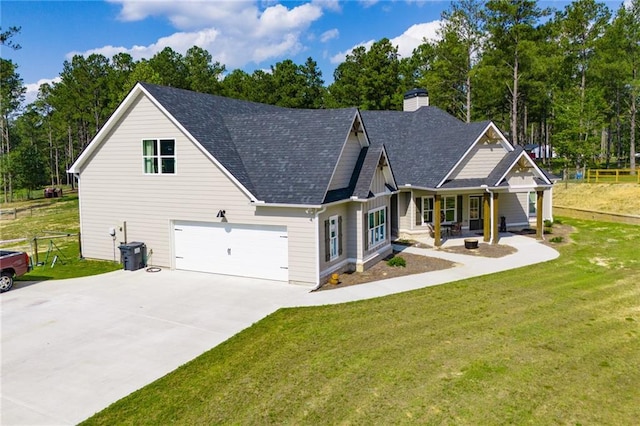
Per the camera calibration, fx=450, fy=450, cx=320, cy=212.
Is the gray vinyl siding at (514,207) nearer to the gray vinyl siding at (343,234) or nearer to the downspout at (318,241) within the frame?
the gray vinyl siding at (343,234)

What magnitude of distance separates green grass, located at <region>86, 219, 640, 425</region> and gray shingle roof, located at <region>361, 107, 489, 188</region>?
1066cm

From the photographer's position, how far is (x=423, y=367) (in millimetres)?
9383

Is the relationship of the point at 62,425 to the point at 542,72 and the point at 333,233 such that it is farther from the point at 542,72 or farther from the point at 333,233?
the point at 542,72

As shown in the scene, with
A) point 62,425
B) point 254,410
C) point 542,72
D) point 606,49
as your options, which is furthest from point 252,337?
point 606,49

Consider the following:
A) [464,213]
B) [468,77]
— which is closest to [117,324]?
[464,213]

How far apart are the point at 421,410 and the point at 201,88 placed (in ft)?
169

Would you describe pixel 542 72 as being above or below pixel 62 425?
above

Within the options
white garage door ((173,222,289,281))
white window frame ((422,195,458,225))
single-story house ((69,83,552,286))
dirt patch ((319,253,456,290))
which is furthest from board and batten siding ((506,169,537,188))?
white garage door ((173,222,289,281))

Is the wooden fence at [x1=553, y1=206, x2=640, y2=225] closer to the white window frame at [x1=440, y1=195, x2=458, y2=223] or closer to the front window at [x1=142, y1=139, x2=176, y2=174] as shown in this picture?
the white window frame at [x1=440, y1=195, x2=458, y2=223]

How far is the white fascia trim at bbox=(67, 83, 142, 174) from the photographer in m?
18.0

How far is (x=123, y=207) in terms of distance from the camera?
62.9 feet

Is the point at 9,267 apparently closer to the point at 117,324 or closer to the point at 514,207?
the point at 117,324

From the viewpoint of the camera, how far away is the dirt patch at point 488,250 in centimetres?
2048

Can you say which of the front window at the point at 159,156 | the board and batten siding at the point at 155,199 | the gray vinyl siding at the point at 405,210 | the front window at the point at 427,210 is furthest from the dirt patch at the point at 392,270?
the front window at the point at 159,156
